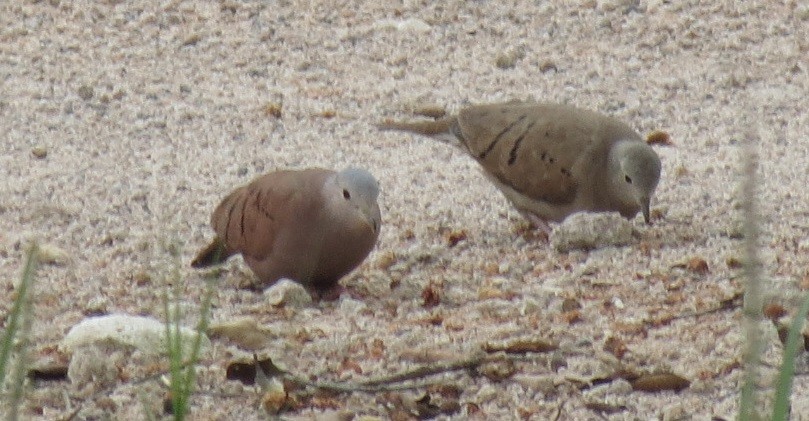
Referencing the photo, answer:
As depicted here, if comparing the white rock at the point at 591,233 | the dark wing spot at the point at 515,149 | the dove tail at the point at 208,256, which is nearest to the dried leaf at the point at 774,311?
the white rock at the point at 591,233

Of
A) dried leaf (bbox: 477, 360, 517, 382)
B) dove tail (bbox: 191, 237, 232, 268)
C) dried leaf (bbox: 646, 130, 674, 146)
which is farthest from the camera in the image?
dried leaf (bbox: 646, 130, 674, 146)

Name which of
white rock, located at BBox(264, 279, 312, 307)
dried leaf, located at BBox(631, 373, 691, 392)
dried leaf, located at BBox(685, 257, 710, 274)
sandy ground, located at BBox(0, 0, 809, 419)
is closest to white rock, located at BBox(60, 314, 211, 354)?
sandy ground, located at BBox(0, 0, 809, 419)

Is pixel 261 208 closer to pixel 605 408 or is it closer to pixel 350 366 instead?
pixel 350 366

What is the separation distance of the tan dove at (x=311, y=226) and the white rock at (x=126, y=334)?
0.85 metres

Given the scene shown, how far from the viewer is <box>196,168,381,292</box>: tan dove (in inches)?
214

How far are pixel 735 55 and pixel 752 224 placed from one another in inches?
245

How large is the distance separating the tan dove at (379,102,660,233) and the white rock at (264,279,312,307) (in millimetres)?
1319

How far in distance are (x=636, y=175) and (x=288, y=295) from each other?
1534mm

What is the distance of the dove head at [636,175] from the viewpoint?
20.7 ft

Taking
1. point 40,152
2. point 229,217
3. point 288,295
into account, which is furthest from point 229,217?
point 40,152

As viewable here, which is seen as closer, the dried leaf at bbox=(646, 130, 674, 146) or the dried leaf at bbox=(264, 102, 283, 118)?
the dried leaf at bbox=(646, 130, 674, 146)

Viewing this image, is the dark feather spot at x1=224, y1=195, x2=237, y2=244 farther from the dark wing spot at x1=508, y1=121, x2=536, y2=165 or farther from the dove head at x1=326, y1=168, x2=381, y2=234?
the dark wing spot at x1=508, y1=121, x2=536, y2=165

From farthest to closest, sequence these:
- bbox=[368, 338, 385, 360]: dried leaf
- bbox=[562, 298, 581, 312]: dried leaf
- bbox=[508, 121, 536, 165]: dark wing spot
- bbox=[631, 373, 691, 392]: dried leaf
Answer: bbox=[508, 121, 536, 165]: dark wing spot < bbox=[562, 298, 581, 312]: dried leaf < bbox=[368, 338, 385, 360]: dried leaf < bbox=[631, 373, 691, 392]: dried leaf

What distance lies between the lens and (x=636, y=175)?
6281 mm
